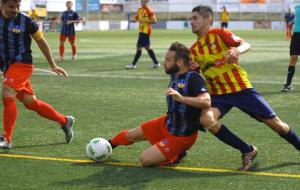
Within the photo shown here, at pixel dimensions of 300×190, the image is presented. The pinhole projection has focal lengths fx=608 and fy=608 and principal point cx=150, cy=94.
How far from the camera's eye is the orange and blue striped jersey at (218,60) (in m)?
6.00

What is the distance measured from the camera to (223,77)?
601 cm

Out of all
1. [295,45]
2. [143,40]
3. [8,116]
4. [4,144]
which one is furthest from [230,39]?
[143,40]

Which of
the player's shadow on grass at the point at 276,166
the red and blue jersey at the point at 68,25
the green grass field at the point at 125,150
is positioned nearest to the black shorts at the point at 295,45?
the green grass field at the point at 125,150

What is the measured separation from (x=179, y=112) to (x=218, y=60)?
0.66m

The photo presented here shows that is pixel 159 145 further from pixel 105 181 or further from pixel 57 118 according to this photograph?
pixel 57 118

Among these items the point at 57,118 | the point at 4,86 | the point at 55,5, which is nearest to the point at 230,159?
the point at 57,118

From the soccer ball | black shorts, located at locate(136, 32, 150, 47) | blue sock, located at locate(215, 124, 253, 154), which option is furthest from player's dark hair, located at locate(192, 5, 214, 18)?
black shorts, located at locate(136, 32, 150, 47)

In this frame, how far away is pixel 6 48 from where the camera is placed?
6848 mm

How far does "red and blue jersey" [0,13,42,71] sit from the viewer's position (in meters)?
6.77

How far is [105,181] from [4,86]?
1964 mm

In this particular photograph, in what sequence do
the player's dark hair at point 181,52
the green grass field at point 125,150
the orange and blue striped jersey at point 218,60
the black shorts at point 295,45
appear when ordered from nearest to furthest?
the green grass field at point 125,150 → the player's dark hair at point 181,52 → the orange and blue striped jersey at point 218,60 → the black shorts at point 295,45

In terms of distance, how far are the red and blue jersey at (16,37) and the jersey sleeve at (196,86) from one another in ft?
6.80

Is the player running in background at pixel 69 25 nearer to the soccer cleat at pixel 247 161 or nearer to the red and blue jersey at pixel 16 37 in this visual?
the red and blue jersey at pixel 16 37

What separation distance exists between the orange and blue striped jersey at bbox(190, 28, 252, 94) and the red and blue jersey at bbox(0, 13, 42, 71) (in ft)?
6.45
